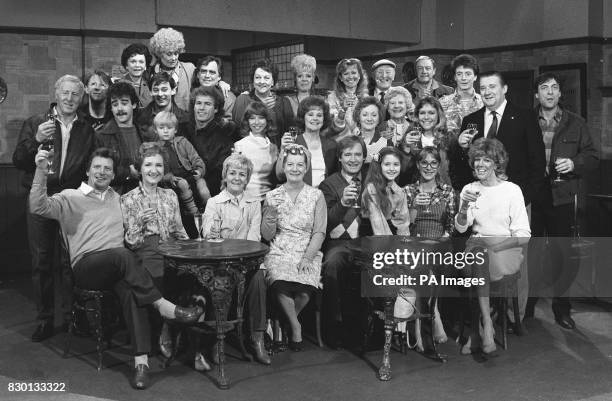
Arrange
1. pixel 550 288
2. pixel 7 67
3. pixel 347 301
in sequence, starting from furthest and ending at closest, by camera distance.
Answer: pixel 7 67
pixel 550 288
pixel 347 301

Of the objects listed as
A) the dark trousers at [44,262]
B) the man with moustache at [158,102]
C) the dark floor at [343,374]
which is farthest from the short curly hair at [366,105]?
the dark trousers at [44,262]

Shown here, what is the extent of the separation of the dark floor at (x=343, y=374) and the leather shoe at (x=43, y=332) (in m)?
0.06

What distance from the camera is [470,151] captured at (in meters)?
4.98

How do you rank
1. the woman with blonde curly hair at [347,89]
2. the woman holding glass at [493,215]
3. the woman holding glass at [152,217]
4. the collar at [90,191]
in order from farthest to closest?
1. the woman with blonde curly hair at [347,89]
2. the woman holding glass at [493,215]
3. the woman holding glass at [152,217]
4. the collar at [90,191]

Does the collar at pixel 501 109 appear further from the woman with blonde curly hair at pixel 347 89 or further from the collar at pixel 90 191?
the collar at pixel 90 191

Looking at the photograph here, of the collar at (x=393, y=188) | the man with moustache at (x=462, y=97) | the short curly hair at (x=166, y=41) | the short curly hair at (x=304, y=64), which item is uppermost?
the short curly hair at (x=166, y=41)

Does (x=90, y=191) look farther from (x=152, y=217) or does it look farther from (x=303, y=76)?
(x=303, y=76)

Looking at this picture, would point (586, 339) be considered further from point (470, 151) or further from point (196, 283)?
point (196, 283)

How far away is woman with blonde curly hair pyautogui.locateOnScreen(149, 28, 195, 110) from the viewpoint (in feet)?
18.6

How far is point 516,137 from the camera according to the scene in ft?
17.2

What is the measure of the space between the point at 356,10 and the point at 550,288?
480cm

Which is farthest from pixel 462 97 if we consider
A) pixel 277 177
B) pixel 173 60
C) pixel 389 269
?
pixel 173 60

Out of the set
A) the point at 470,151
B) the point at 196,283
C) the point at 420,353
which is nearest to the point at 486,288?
the point at 420,353

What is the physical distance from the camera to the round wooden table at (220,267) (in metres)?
4.09
